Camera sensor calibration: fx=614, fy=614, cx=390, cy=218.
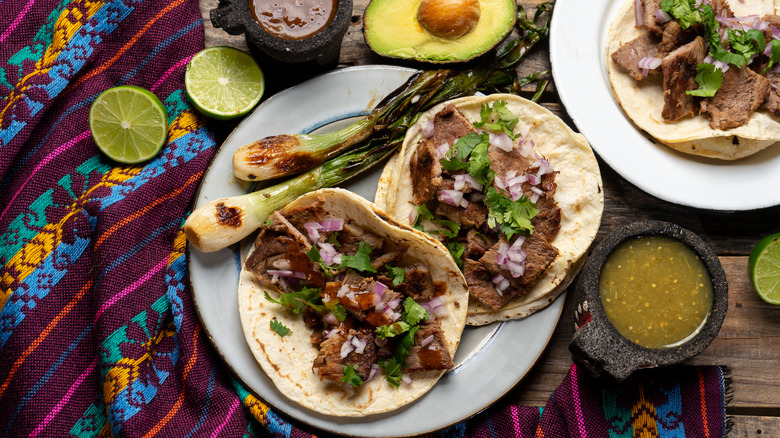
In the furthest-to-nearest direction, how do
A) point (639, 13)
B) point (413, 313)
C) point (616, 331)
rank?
point (639, 13), point (413, 313), point (616, 331)

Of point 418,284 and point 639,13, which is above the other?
point 639,13

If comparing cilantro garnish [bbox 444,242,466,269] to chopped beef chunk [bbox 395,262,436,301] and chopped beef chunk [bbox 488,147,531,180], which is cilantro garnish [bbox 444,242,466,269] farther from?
chopped beef chunk [bbox 488,147,531,180]

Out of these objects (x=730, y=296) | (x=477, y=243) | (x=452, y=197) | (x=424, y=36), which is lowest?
(x=730, y=296)

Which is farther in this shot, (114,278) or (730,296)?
(730,296)

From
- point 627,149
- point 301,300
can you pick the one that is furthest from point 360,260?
point 627,149

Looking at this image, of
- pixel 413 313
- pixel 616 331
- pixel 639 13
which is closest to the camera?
pixel 616 331

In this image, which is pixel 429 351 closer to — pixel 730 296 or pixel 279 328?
pixel 279 328

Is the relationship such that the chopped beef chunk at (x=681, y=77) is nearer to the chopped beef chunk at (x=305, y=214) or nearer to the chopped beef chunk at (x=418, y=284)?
the chopped beef chunk at (x=418, y=284)
